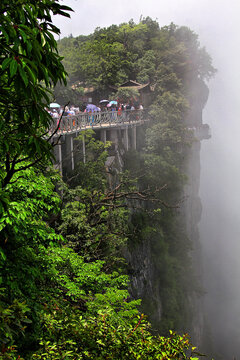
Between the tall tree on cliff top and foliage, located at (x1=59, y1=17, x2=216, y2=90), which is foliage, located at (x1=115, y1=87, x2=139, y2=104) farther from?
the tall tree on cliff top

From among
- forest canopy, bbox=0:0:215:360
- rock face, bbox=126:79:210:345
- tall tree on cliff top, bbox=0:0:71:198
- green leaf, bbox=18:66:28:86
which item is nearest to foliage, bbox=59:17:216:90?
forest canopy, bbox=0:0:215:360

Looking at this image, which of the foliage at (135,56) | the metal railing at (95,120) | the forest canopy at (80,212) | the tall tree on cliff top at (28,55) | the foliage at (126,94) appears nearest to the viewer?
the tall tree on cliff top at (28,55)

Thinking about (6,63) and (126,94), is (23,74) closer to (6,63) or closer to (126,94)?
(6,63)

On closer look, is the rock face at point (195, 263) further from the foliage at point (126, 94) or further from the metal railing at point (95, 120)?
the foliage at point (126, 94)

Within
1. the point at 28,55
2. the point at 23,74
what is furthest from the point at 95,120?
the point at 23,74

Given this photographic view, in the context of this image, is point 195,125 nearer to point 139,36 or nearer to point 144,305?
point 139,36

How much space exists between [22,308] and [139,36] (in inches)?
2071

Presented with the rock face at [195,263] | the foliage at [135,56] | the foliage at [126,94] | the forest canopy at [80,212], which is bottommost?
the rock face at [195,263]

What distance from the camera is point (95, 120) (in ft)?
92.6

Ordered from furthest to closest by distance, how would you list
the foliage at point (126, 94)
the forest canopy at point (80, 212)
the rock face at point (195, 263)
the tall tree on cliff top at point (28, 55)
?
1. the foliage at point (126, 94)
2. the rock face at point (195, 263)
3. the forest canopy at point (80, 212)
4. the tall tree on cliff top at point (28, 55)

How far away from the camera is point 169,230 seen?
3928cm

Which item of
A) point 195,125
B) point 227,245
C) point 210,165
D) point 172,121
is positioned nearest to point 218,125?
point 210,165

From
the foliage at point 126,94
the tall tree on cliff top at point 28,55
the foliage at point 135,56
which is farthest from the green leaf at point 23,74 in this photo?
the foliage at point 135,56

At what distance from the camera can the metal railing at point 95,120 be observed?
21.2 metres
